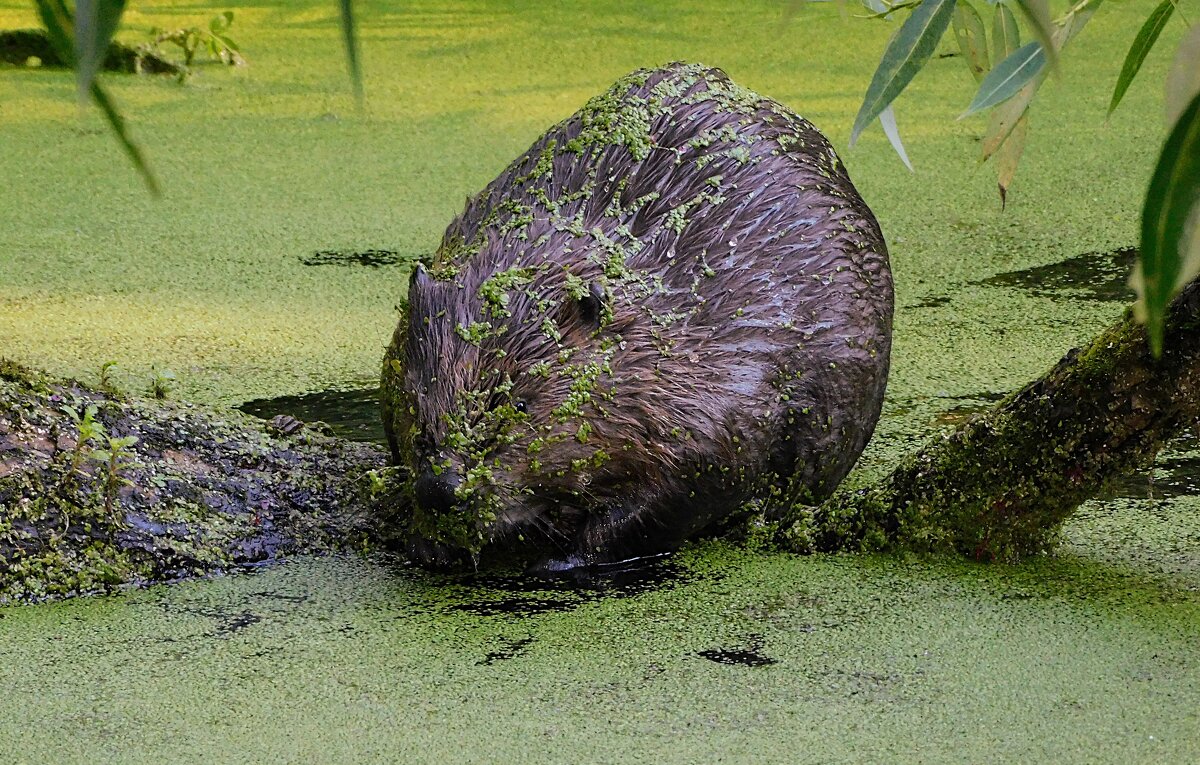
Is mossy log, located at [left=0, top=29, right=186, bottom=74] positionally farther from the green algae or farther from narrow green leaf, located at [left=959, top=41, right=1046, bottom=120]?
narrow green leaf, located at [left=959, top=41, right=1046, bottom=120]

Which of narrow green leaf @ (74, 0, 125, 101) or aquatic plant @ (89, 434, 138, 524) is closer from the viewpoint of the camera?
narrow green leaf @ (74, 0, 125, 101)

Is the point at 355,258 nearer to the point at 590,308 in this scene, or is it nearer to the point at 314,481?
the point at 314,481

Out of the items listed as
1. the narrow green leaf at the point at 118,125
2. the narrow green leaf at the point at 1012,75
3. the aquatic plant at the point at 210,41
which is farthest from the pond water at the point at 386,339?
the narrow green leaf at the point at 1012,75

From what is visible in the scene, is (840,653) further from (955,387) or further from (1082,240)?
(1082,240)

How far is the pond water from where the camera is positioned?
6.48ft

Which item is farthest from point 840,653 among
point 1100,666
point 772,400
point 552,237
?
point 552,237

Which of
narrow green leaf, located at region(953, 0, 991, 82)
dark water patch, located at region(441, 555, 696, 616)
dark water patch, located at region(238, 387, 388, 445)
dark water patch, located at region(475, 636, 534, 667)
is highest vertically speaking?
narrow green leaf, located at region(953, 0, 991, 82)

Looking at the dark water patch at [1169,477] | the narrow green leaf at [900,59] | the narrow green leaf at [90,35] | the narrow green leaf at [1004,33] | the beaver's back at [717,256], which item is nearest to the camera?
the narrow green leaf at [90,35]

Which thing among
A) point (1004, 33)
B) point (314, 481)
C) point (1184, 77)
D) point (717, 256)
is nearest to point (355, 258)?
point (314, 481)

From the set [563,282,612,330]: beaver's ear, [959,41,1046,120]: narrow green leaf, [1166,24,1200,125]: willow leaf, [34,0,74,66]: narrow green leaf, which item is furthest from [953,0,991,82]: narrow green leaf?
[34,0,74,66]: narrow green leaf

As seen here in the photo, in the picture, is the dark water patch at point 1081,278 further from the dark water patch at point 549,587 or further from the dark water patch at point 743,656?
the dark water patch at point 743,656

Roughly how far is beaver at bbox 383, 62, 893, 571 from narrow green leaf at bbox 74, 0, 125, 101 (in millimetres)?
1656

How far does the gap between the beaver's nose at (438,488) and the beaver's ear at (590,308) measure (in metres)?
0.33

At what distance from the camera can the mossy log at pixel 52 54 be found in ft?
20.3
